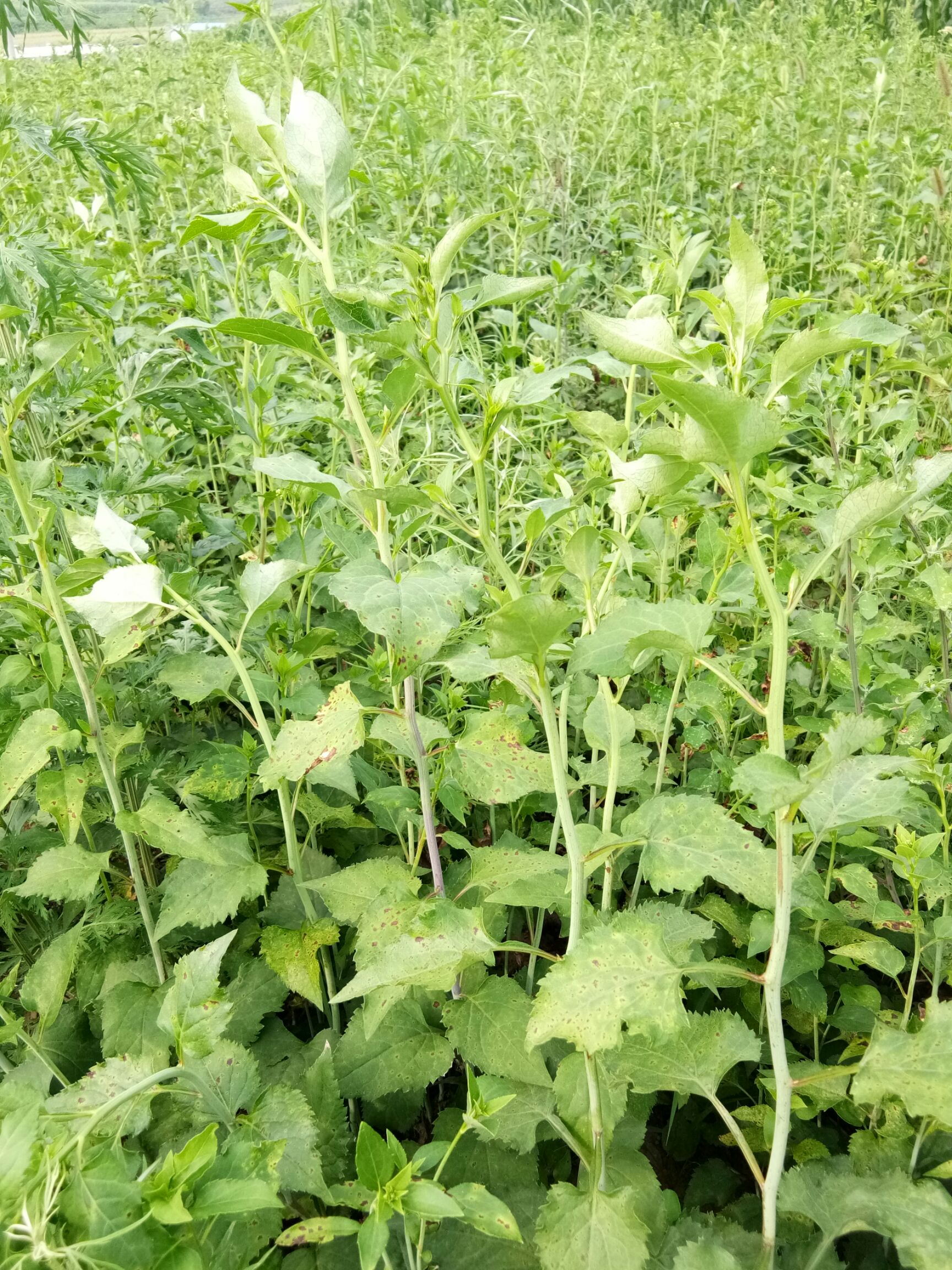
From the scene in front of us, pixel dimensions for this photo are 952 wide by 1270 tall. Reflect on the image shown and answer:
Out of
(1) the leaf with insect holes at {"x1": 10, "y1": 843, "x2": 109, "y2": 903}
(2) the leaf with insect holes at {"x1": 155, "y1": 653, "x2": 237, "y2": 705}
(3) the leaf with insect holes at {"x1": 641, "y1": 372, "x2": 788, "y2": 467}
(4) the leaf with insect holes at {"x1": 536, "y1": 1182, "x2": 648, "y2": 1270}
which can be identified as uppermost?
(3) the leaf with insect holes at {"x1": 641, "y1": 372, "x2": 788, "y2": 467}

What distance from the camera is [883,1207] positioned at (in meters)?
0.97

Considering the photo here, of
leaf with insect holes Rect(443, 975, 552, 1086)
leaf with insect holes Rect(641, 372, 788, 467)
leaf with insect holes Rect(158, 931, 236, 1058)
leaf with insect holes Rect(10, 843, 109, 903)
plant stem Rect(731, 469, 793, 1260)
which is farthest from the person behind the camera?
leaf with insect holes Rect(10, 843, 109, 903)

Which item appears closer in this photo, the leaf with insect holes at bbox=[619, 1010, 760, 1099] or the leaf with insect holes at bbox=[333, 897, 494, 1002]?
the leaf with insect holes at bbox=[333, 897, 494, 1002]

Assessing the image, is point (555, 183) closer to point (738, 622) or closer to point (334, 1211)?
point (738, 622)

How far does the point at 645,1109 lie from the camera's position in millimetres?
1254

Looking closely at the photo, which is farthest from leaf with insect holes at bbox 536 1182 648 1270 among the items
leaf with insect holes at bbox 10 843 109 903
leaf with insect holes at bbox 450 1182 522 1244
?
leaf with insect holes at bbox 10 843 109 903

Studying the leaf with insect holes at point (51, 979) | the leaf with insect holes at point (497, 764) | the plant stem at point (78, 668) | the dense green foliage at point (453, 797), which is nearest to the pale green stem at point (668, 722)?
the dense green foliage at point (453, 797)

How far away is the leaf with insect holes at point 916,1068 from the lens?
84cm

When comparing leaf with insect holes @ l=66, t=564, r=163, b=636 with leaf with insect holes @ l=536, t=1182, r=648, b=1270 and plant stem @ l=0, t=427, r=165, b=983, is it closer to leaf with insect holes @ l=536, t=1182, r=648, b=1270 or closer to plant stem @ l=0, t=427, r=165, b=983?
plant stem @ l=0, t=427, r=165, b=983

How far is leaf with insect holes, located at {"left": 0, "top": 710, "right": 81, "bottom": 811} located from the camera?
48.0 inches

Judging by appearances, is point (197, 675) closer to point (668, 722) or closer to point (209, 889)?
point (209, 889)

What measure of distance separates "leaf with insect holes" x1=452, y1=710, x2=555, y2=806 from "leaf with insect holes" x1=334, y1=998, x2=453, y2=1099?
36cm

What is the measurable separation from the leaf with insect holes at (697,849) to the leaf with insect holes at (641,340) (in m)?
0.52

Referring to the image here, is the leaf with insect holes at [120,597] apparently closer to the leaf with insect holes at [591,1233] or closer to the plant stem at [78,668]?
the plant stem at [78,668]
